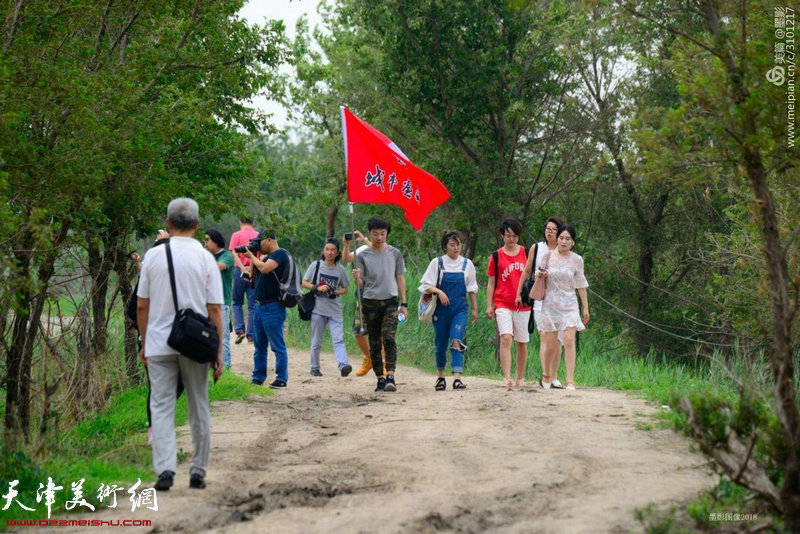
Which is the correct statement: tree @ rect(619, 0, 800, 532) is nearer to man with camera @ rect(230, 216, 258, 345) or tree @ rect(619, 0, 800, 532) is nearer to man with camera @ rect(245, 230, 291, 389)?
man with camera @ rect(245, 230, 291, 389)

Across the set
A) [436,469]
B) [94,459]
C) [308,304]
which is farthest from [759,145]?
[308,304]

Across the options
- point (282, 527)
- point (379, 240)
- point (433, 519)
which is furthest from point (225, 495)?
point (379, 240)

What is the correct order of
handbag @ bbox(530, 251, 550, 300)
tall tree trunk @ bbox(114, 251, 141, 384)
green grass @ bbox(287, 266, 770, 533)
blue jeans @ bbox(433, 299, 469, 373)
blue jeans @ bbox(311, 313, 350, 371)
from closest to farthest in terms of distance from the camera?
green grass @ bbox(287, 266, 770, 533)
tall tree trunk @ bbox(114, 251, 141, 384)
handbag @ bbox(530, 251, 550, 300)
blue jeans @ bbox(433, 299, 469, 373)
blue jeans @ bbox(311, 313, 350, 371)

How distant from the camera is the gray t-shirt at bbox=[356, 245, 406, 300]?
41.0 feet

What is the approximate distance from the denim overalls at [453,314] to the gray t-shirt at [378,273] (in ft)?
1.97

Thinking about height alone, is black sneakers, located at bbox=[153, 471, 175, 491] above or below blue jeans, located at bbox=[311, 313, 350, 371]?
below

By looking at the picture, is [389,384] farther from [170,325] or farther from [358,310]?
[170,325]

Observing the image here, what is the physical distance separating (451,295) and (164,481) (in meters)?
6.03

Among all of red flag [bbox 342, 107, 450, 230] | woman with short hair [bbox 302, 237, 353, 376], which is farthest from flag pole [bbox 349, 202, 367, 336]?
woman with short hair [bbox 302, 237, 353, 376]

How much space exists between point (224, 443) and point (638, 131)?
473 cm

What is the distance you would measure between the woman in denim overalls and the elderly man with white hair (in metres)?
5.33

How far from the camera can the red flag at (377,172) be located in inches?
535

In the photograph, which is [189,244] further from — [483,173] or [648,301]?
[648,301]

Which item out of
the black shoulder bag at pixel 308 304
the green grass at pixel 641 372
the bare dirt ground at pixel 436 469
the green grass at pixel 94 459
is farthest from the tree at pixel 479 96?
the green grass at pixel 94 459
